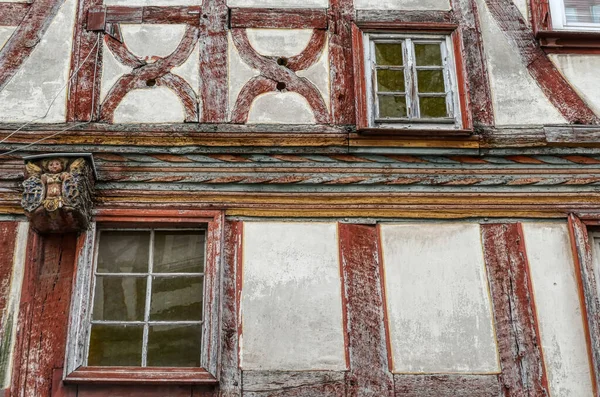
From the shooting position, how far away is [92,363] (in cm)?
671

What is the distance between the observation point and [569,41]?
808 cm

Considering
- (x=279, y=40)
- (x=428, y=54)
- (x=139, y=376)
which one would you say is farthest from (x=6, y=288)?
(x=428, y=54)

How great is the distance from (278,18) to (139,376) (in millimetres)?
3459

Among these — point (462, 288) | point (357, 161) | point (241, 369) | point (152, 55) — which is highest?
point (152, 55)

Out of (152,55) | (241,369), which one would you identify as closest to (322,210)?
(241,369)

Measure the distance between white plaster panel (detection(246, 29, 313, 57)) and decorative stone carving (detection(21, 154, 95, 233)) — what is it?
1904mm

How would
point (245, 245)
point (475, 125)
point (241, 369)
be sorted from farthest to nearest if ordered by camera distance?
point (475, 125)
point (245, 245)
point (241, 369)

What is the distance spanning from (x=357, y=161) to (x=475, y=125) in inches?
42.5

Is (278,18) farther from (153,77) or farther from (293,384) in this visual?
(293,384)

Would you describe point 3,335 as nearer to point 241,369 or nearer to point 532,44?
point 241,369

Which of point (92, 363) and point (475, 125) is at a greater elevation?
point (475, 125)

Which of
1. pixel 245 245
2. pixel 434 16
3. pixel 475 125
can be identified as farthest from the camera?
pixel 434 16

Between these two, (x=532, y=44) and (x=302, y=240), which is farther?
(x=532, y=44)

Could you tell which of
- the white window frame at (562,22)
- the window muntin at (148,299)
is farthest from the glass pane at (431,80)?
the window muntin at (148,299)
